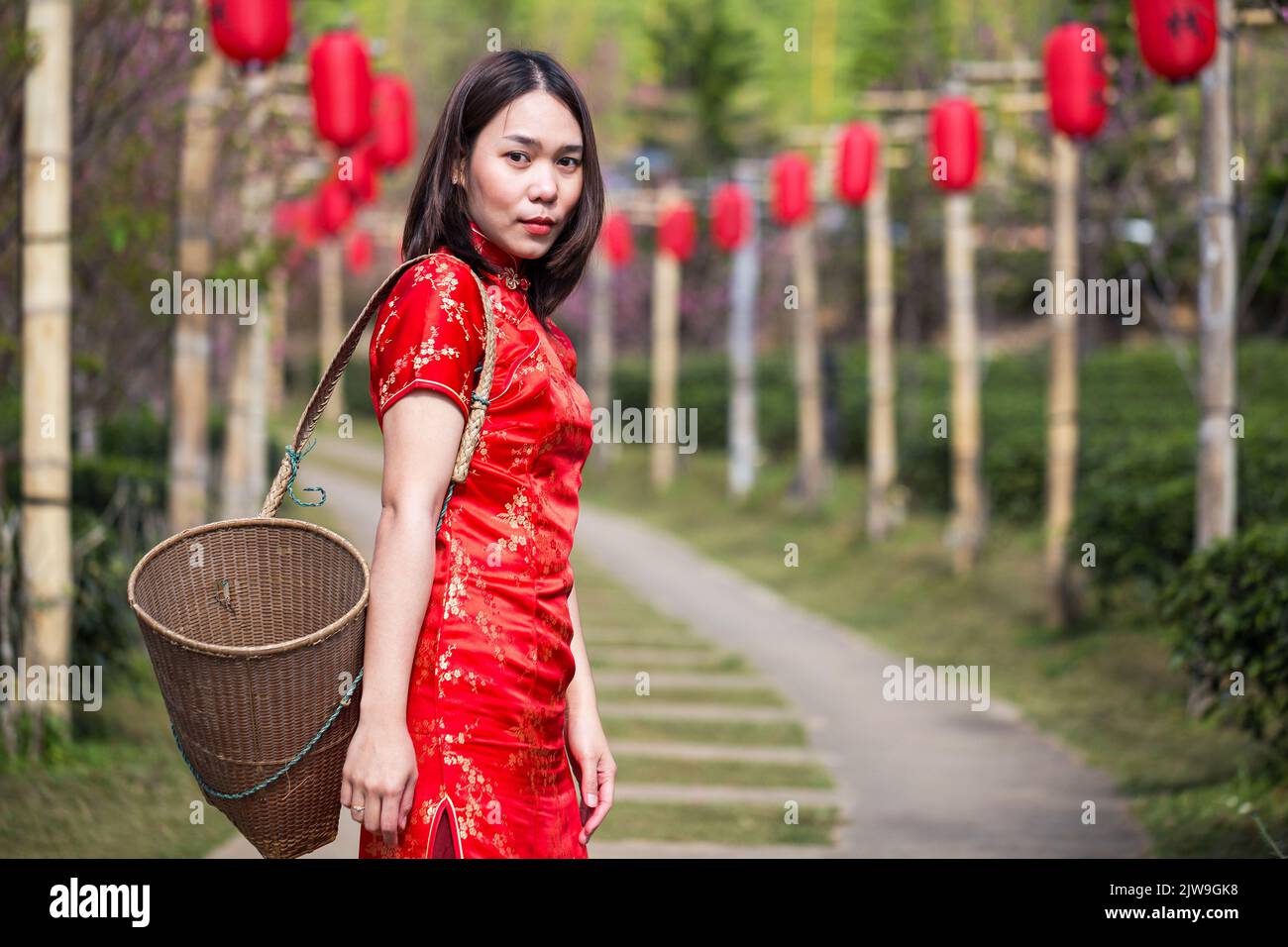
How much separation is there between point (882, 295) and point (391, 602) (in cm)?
1301

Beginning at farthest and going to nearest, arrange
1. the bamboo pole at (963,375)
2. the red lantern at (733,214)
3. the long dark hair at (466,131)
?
the red lantern at (733,214), the bamboo pole at (963,375), the long dark hair at (466,131)

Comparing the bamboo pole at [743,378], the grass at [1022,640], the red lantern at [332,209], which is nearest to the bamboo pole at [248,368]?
the red lantern at [332,209]

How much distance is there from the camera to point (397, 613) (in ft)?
6.79

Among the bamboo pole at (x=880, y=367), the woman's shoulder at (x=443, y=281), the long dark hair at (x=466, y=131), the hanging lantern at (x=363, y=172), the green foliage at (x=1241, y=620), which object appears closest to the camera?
the woman's shoulder at (x=443, y=281)

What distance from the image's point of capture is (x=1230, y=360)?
23.8 feet

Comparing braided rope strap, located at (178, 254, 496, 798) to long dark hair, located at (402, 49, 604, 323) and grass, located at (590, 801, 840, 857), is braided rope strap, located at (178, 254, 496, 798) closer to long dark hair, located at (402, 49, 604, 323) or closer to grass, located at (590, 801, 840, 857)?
long dark hair, located at (402, 49, 604, 323)

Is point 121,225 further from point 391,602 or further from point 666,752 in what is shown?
point 391,602

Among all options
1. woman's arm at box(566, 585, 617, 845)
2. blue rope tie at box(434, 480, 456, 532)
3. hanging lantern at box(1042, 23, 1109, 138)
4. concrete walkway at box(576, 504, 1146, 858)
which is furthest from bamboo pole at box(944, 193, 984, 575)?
blue rope tie at box(434, 480, 456, 532)

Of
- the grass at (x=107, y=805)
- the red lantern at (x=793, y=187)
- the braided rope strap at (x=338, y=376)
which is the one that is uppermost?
the red lantern at (x=793, y=187)

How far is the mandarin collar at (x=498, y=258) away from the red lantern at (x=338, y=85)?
6.55 metres

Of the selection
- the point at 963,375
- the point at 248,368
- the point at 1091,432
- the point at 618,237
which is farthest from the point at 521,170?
the point at 618,237

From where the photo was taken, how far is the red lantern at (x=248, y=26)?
6949 millimetres

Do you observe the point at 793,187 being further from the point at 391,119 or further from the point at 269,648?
the point at 269,648

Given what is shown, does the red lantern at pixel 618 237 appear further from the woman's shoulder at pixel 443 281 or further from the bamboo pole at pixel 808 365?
the woman's shoulder at pixel 443 281
